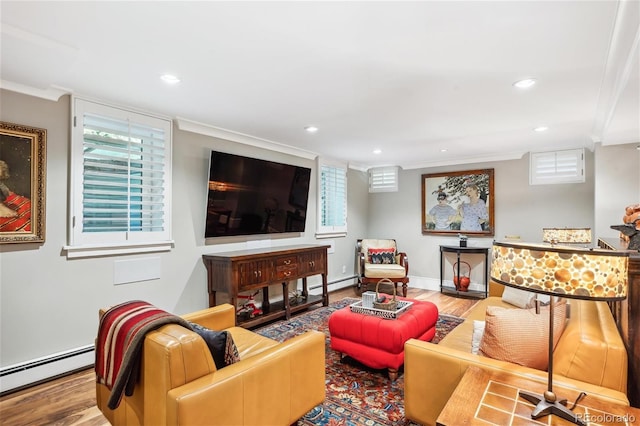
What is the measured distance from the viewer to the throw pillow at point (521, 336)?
166 cm

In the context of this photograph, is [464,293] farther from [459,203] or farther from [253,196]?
[253,196]

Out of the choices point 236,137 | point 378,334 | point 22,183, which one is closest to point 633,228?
point 378,334

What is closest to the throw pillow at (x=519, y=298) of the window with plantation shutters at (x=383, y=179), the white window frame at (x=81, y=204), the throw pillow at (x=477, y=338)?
the throw pillow at (x=477, y=338)

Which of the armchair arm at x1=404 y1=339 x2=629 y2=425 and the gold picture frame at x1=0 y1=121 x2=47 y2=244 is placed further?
the gold picture frame at x1=0 y1=121 x2=47 y2=244

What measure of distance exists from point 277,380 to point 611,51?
2767mm

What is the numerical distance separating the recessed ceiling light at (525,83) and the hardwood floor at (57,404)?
12.4ft

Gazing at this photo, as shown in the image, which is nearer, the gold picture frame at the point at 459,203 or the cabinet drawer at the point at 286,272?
the cabinet drawer at the point at 286,272

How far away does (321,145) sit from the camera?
16.0ft

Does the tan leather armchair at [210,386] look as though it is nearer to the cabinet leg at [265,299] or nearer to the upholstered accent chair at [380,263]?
the cabinet leg at [265,299]

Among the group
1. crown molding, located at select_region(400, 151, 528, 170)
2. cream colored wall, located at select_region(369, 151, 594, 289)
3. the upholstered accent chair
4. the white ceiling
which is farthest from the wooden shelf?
the white ceiling

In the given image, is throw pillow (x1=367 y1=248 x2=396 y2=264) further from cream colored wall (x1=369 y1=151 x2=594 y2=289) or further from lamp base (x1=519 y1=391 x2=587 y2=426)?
lamp base (x1=519 y1=391 x2=587 y2=426)

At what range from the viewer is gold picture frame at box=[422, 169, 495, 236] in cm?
559

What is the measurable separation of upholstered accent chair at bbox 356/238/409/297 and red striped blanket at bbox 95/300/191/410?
162 inches

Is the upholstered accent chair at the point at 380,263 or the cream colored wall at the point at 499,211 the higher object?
the cream colored wall at the point at 499,211
